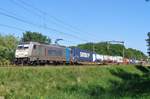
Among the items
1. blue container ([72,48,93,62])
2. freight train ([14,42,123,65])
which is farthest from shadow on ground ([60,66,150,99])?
blue container ([72,48,93,62])

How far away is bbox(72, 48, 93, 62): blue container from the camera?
72950 mm

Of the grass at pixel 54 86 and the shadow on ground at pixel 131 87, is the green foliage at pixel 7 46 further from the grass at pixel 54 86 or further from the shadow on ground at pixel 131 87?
the grass at pixel 54 86

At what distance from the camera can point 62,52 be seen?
6294 centimetres

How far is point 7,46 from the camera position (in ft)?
294

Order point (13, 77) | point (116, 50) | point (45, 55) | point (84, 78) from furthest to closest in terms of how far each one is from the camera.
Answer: point (116, 50)
point (45, 55)
point (84, 78)
point (13, 77)

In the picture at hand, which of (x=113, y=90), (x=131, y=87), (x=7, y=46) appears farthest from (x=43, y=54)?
(x=7, y=46)

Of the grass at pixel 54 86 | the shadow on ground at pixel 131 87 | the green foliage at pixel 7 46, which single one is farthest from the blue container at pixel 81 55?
the grass at pixel 54 86

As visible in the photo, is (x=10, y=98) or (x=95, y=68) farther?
(x=95, y=68)

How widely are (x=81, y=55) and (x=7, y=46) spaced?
2080 centimetres

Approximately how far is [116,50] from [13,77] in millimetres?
158382

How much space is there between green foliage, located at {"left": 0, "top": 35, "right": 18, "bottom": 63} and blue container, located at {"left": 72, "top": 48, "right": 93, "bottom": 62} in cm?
1386

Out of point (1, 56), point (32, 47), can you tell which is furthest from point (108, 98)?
point (1, 56)

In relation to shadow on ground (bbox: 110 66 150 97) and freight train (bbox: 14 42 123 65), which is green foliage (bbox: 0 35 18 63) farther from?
shadow on ground (bbox: 110 66 150 97)

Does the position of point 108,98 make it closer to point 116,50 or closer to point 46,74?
point 46,74
